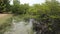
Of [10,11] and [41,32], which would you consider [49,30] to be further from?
[10,11]

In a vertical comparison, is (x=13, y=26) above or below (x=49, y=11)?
below

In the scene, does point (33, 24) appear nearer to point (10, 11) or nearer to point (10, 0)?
point (10, 11)

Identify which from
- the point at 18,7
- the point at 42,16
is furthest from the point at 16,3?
the point at 42,16

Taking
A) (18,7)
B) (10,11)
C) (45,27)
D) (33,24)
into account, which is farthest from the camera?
(10,11)

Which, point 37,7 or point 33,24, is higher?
point 37,7

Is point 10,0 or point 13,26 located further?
point 10,0

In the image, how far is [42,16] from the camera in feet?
13.8

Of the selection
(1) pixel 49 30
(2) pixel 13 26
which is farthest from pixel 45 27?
(2) pixel 13 26

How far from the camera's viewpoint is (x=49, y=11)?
13.7 feet

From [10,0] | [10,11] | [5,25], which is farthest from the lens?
[10,0]

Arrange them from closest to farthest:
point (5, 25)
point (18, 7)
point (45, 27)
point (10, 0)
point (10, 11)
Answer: point (45, 27), point (5, 25), point (18, 7), point (10, 11), point (10, 0)

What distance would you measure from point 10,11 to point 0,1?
1.17m

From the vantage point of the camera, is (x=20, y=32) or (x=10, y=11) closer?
(x=20, y=32)

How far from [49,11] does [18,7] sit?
12.2 ft
